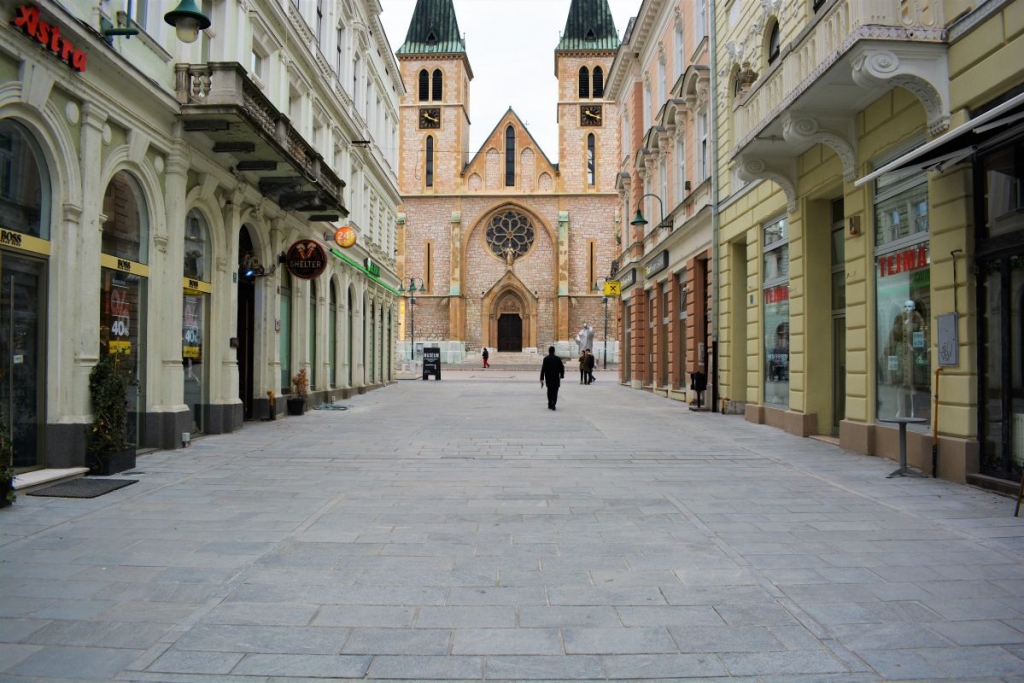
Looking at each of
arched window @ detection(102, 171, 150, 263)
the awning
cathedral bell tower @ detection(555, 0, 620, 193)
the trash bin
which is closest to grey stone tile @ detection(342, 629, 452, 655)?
the awning

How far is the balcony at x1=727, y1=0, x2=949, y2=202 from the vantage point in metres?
8.81

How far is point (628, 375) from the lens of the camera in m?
35.1

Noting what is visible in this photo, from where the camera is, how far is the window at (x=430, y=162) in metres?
63.1

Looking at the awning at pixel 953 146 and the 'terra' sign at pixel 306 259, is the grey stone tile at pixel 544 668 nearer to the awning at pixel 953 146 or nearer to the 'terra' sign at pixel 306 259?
the awning at pixel 953 146

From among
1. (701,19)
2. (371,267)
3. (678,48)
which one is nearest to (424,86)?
(371,267)

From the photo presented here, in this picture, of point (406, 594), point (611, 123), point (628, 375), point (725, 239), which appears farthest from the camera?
point (611, 123)

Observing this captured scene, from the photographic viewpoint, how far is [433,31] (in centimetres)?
6494

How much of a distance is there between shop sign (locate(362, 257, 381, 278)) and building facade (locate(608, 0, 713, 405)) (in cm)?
947

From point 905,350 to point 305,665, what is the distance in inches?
354

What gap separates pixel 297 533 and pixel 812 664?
13.4 feet

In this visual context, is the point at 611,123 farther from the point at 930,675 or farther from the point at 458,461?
the point at 930,675

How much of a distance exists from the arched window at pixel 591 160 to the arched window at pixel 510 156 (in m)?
6.05

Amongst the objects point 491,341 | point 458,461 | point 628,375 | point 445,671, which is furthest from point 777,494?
point 491,341

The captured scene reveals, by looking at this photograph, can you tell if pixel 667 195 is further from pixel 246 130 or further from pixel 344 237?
pixel 246 130
